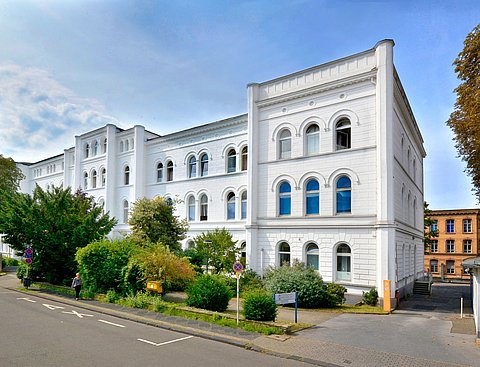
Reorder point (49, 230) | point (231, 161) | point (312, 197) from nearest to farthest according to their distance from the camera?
point (312, 197)
point (49, 230)
point (231, 161)

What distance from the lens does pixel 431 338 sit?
13227 mm

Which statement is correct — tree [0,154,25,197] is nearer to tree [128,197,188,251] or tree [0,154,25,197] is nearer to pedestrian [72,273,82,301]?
tree [128,197,188,251]

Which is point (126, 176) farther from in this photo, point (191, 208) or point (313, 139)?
point (313, 139)

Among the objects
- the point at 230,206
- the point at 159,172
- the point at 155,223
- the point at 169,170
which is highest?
the point at 169,170

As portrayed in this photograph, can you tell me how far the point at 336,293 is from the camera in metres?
19.7

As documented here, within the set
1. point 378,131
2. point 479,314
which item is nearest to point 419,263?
point 378,131

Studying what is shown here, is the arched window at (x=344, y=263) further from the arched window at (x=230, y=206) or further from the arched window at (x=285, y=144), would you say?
the arched window at (x=230, y=206)

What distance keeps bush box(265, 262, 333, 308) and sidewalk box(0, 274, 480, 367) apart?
209 cm

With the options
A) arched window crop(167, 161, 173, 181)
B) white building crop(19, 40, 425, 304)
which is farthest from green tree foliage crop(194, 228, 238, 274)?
arched window crop(167, 161, 173, 181)

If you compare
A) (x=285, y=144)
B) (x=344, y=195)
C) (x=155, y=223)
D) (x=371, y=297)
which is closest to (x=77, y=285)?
(x=155, y=223)

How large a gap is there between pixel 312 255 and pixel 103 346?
14.6 m

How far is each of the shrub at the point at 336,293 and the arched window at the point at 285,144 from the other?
8.76 meters

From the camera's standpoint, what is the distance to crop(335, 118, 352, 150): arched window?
74.8 feet

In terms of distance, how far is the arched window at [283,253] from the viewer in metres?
24.2
